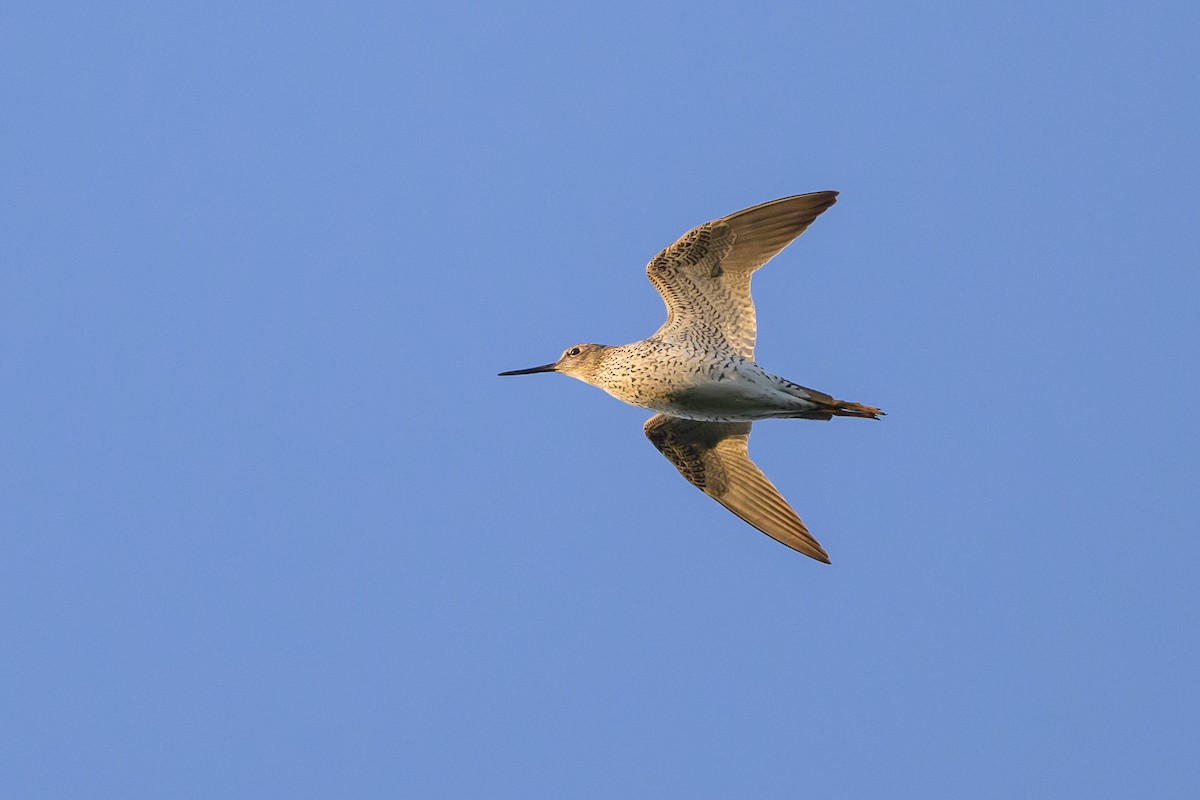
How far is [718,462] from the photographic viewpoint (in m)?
19.8

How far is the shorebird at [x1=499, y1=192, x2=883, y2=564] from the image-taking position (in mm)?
17750

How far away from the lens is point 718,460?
65.0 feet

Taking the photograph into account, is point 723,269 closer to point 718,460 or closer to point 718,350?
point 718,350

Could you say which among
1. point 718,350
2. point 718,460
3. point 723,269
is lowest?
point 718,460

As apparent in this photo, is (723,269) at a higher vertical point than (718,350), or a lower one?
higher

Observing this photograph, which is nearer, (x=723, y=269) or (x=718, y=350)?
(x=718, y=350)

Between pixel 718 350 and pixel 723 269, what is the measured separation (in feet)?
3.01

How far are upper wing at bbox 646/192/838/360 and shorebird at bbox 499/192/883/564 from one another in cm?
1

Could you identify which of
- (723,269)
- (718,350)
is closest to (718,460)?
(718,350)

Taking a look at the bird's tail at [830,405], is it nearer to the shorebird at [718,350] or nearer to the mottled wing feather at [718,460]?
the shorebird at [718,350]

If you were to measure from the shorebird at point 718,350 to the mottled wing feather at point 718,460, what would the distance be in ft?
1.09

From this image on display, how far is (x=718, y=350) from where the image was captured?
18125mm

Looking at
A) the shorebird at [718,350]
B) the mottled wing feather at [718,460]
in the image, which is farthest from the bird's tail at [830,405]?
the mottled wing feather at [718,460]

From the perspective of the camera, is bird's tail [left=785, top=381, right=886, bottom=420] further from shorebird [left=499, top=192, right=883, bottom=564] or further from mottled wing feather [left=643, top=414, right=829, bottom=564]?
mottled wing feather [left=643, top=414, right=829, bottom=564]
